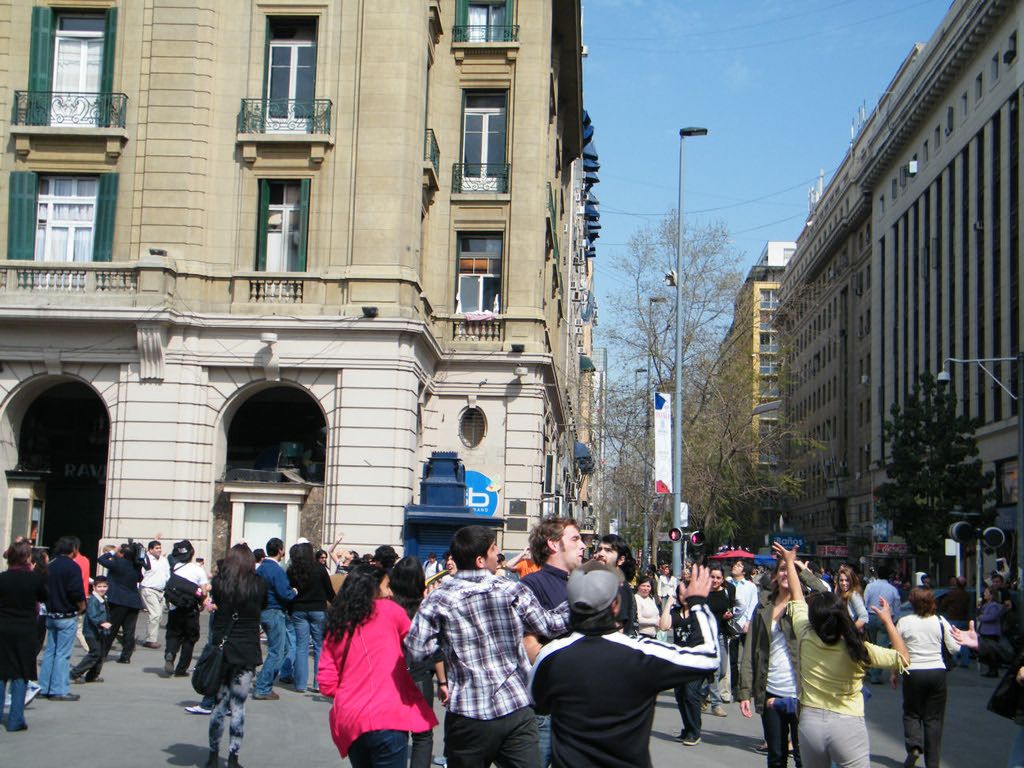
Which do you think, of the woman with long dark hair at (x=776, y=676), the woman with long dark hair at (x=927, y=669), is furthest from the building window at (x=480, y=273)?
the woman with long dark hair at (x=776, y=676)

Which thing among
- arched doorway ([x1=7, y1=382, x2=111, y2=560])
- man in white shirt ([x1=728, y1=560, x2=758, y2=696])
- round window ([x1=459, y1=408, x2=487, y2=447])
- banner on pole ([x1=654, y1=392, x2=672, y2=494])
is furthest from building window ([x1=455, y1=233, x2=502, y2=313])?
man in white shirt ([x1=728, y1=560, x2=758, y2=696])

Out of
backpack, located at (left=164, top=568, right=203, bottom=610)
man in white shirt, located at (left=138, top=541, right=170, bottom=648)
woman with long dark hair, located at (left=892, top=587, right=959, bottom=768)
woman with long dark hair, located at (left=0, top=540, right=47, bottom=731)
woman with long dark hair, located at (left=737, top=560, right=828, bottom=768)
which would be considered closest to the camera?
woman with long dark hair, located at (left=737, top=560, right=828, bottom=768)

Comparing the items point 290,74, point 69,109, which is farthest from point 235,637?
point 69,109

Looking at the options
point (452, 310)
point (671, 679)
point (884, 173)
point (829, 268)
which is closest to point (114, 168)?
point (452, 310)

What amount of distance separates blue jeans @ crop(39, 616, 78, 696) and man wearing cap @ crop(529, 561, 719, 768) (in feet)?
32.4

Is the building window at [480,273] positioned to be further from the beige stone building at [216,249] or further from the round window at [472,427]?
the beige stone building at [216,249]

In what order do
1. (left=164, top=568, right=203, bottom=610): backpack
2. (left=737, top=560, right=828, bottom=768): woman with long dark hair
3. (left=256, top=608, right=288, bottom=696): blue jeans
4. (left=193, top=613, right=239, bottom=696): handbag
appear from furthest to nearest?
(left=164, top=568, right=203, bottom=610): backpack, (left=256, top=608, right=288, bottom=696): blue jeans, (left=193, top=613, right=239, bottom=696): handbag, (left=737, top=560, right=828, bottom=768): woman with long dark hair

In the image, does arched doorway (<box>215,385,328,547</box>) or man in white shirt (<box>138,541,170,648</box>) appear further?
arched doorway (<box>215,385,328,547</box>)

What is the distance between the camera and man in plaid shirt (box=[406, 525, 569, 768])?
622cm

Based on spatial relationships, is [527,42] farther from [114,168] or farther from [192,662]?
[192,662]

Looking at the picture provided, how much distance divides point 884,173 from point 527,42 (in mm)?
45216

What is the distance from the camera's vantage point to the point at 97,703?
43.7 ft

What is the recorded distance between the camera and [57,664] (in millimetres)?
13445

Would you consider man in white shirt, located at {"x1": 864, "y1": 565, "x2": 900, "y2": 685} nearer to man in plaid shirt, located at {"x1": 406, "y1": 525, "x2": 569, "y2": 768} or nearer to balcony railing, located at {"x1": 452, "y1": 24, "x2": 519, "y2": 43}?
man in plaid shirt, located at {"x1": 406, "y1": 525, "x2": 569, "y2": 768}
